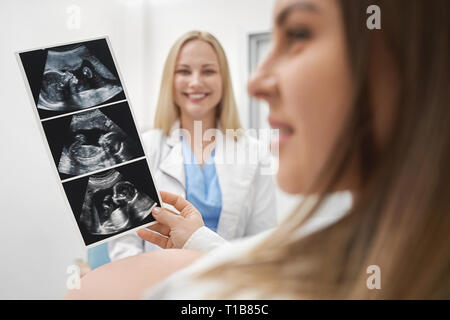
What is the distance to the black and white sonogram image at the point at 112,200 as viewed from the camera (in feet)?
1.40

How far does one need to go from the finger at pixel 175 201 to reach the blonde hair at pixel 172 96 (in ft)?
0.38

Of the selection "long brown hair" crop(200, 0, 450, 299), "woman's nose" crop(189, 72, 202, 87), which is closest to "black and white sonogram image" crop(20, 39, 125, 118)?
"woman's nose" crop(189, 72, 202, 87)

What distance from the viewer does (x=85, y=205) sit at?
427 millimetres

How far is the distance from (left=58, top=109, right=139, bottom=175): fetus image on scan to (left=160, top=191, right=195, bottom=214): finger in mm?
86

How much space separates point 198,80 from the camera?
1.83 feet

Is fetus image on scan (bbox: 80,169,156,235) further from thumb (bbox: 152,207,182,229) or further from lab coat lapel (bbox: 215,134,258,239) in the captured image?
lab coat lapel (bbox: 215,134,258,239)

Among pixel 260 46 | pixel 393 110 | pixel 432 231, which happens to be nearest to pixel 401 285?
pixel 432 231

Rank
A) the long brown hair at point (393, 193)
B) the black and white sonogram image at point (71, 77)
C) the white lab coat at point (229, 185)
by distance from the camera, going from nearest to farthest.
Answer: the long brown hair at point (393, 193) < the black and white sonogram image at point (71, 77) < the white lab coat at point (229, 185)

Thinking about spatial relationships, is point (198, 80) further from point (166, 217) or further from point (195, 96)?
point (166, 217)

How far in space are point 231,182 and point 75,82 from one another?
0.86 ft

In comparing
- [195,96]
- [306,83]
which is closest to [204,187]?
[195,96]

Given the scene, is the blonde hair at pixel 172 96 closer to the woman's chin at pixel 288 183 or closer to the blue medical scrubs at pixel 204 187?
the blue medical scrubs at pixel 204 187

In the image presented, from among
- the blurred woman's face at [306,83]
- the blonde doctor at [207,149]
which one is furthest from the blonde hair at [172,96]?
the blurred woman's face at [306,83]

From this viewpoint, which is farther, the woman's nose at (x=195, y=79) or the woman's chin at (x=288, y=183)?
the woman's nose at (x=195, y=79)
